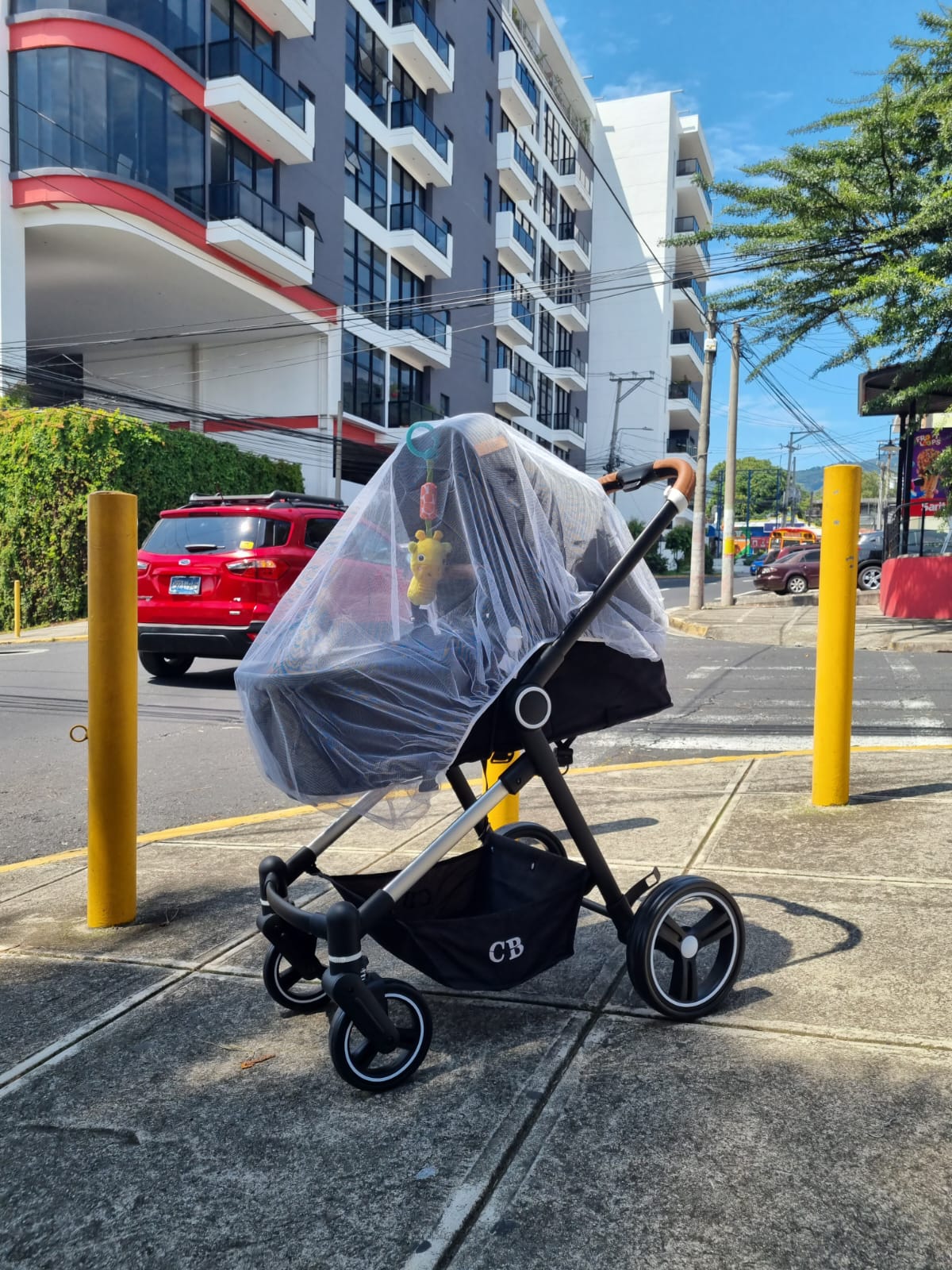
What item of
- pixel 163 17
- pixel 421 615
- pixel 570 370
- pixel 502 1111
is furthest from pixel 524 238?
pixel 502 1111

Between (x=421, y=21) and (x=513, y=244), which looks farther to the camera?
(x=513, y=244)

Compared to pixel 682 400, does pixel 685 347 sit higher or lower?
higher

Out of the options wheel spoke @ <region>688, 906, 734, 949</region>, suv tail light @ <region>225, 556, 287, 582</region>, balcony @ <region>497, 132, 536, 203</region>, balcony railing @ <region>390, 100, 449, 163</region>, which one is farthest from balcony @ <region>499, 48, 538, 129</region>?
wheel spoke @ <region>688, 906, 734, 949</region>

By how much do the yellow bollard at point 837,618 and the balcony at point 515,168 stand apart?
44.2 meters

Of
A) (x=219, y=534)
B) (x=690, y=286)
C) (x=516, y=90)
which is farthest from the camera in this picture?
(x=690, y=286)

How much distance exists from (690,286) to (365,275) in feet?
84.6

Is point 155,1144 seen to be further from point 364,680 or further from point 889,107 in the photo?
point 889,107

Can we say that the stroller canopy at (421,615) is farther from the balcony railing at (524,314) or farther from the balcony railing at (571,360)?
the balcony railing at (571,360)

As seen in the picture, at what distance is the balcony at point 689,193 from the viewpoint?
63.3 meters

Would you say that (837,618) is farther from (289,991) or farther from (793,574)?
(793,574)

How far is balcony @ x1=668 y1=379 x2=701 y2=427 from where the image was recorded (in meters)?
65.0

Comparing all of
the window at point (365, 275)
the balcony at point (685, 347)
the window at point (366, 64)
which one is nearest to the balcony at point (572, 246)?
the balcony at point (685, 347)

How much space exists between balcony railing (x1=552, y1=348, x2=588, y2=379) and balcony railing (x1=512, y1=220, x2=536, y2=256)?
25.0 ft

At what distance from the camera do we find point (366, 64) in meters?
32.8
